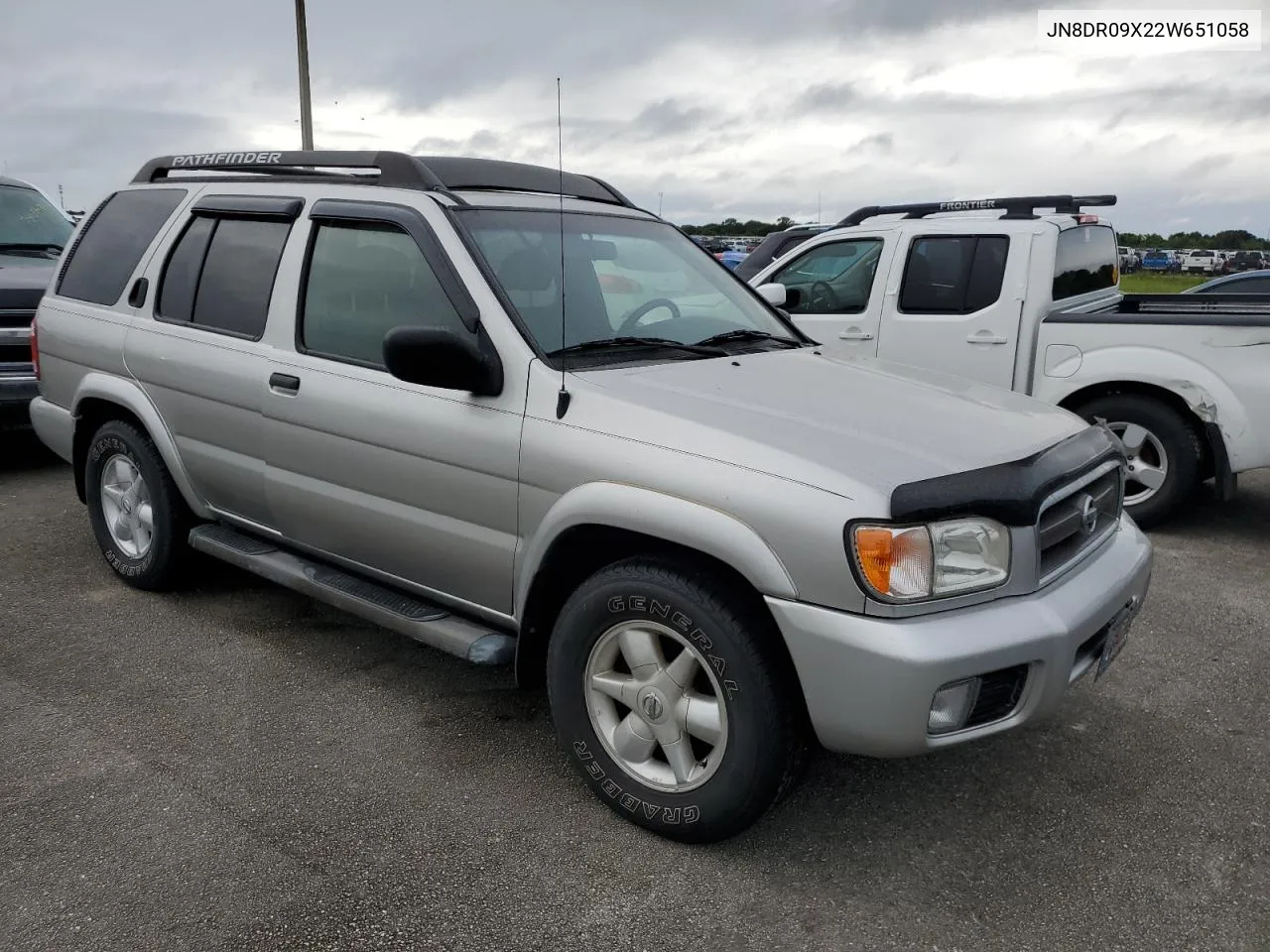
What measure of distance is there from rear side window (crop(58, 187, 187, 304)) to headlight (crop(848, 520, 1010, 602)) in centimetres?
350

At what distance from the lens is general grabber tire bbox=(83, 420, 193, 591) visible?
4.39 m

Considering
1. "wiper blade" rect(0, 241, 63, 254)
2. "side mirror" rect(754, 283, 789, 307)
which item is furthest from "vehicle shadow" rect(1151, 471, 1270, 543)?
"wiper blade" rect(0, 241, 63, 254)

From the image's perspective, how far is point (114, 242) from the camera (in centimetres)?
468

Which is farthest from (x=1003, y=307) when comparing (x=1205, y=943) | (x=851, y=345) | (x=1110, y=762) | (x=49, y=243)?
(x=49, y=243)

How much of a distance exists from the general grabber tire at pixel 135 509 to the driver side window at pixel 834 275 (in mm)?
4329

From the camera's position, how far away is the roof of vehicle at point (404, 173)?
3588mm

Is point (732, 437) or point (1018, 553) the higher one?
point (732, 437)

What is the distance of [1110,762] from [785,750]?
54.4 inches

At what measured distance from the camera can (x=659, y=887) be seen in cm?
265

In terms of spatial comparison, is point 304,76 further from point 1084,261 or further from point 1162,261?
point 1162,261

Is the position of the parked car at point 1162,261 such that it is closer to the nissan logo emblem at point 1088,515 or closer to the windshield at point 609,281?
the windshield at point 609,281

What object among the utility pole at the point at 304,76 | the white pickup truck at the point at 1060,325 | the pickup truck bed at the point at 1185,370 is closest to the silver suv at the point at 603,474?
the white pickup truck at the point at 1060,325

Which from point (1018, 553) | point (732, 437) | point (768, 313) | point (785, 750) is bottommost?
point (785, 750)

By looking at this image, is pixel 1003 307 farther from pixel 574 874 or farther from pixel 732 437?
pixel 574 874
